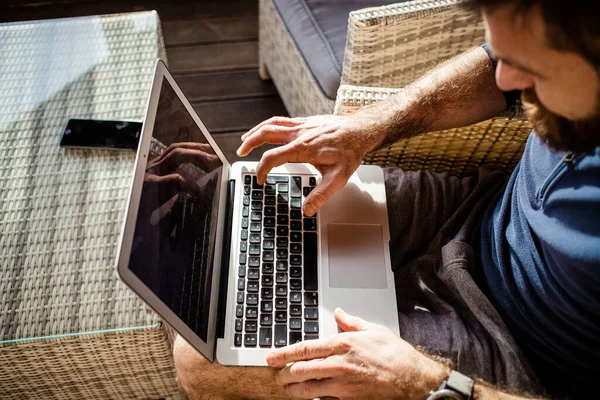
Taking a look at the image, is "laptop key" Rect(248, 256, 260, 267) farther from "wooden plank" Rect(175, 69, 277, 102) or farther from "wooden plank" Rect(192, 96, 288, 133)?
"wooden plank" Rect(175, 69, 277, 102)

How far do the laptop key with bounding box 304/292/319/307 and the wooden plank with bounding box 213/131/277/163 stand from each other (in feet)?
2.83

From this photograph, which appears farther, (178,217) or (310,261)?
(310,261)

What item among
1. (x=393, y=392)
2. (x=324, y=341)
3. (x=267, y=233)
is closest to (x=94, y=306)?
(x=267, y=233)

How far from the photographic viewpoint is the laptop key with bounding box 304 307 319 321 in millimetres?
927

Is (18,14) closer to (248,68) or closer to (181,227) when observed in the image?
(248,68)

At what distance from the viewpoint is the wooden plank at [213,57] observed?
1986 millimetres

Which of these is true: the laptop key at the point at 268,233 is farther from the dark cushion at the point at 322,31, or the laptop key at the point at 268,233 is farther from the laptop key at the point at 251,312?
the dark cushion at the point at 322,31

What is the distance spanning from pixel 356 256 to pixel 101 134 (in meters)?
0.65

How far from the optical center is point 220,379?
36.4 inches

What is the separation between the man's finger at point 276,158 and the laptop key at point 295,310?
9.8 inches

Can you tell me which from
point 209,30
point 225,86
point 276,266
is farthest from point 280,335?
point 209,30

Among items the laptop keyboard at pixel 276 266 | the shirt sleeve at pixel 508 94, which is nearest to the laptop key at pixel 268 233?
the laptop keyboard at pixel 276 266

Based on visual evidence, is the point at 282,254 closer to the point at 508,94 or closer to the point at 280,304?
the point at 280,304

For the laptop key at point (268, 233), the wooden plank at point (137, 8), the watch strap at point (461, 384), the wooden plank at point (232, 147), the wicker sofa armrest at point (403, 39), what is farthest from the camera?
the wooden plank at point (137, 8)
